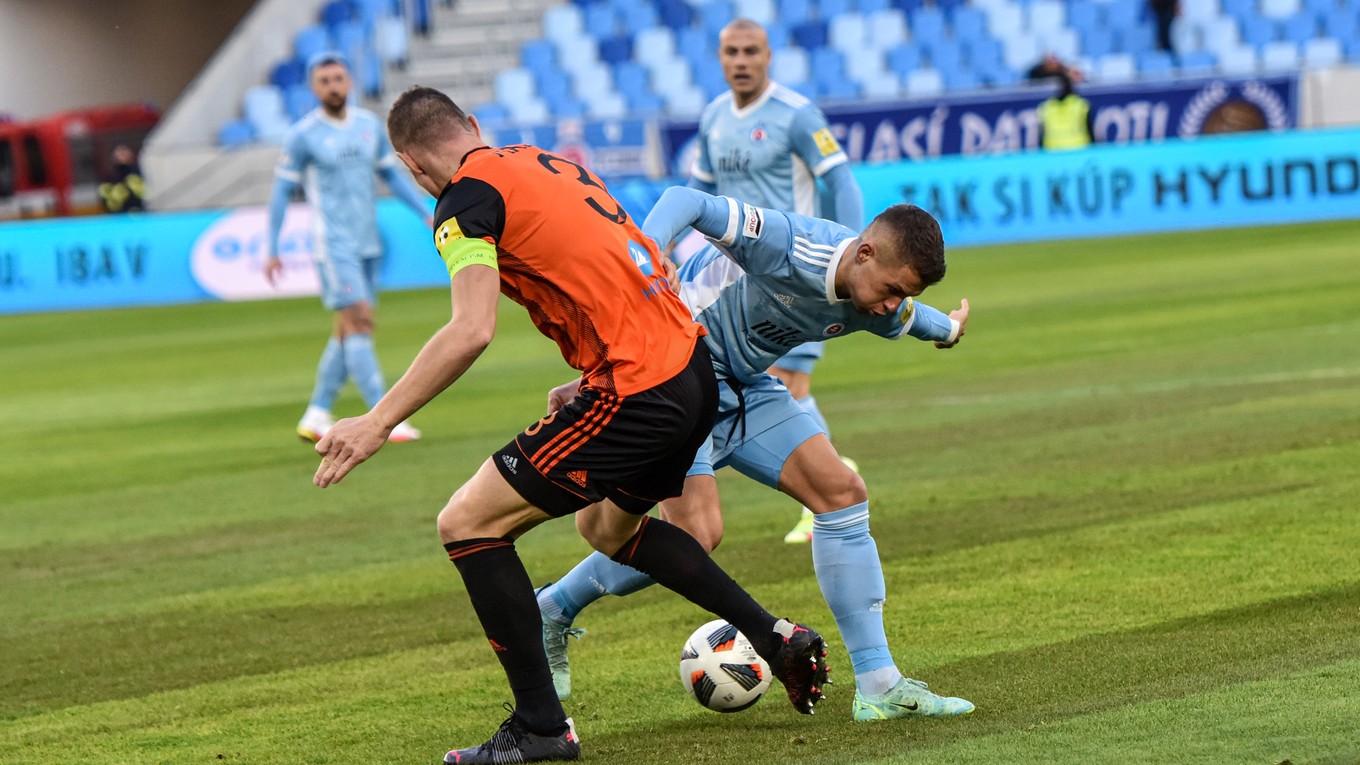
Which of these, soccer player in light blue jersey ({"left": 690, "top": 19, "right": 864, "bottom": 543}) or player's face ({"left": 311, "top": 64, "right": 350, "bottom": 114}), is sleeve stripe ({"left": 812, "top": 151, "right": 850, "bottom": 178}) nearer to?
soccer player in light blue jersey ({"left": 690, "top": 19, "right": 864, "bottom": 543})

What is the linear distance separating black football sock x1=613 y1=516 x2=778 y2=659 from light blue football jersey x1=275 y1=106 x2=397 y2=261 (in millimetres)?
7526

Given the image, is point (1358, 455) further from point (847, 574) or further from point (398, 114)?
point (398, 114)

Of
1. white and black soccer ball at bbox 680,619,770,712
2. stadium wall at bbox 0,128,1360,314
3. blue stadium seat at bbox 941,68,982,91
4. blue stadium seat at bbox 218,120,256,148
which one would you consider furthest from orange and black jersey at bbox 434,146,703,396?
blue stadium seat at bbox 218,120,256,148

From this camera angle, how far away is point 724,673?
545 centimetres

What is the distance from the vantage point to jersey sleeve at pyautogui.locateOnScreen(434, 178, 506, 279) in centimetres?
469

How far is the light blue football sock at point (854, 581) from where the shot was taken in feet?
17.7

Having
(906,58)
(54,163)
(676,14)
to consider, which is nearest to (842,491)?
(906,58)

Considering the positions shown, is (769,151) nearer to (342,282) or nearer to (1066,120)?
(342,282)

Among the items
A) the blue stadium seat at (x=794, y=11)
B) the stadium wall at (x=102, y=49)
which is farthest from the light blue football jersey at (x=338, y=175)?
the stadium wall at (x=102, y=49)

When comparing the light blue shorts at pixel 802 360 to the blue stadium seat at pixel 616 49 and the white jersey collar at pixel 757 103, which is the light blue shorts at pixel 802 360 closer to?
the white jersey collar at pixel 757 103

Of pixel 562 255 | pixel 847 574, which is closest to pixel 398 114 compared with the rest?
pixel 562 255

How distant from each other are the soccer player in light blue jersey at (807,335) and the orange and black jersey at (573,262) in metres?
0.25

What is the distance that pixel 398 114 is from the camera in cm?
496

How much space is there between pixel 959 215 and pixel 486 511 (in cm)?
1823
